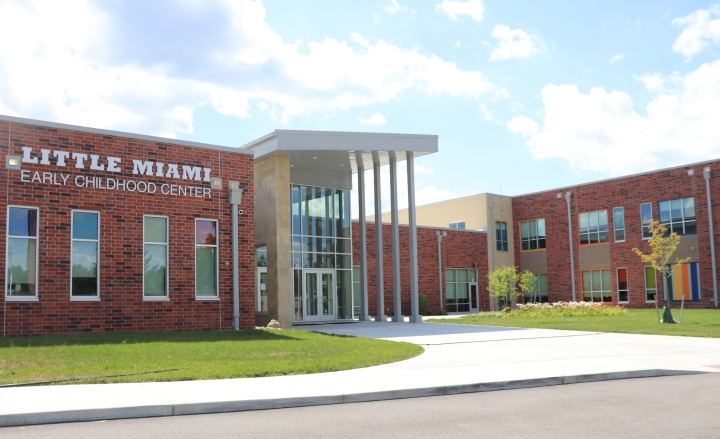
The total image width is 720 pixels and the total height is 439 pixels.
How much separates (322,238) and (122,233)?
1068 centimetres

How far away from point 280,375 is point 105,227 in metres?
10.9

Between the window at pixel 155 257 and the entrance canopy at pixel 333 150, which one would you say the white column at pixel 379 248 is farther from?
the window at pixel 155 257

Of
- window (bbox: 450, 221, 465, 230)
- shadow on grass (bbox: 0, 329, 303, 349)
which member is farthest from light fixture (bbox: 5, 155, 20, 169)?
window (bbox: 450, 221, 465, 230)

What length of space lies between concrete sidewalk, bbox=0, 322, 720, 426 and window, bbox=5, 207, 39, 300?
1009 centimetres

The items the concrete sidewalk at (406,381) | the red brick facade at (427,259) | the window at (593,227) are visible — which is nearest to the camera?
the concrete sidewalk at (406,381)

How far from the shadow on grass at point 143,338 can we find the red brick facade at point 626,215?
27.5m

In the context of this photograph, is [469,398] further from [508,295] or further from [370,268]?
[508,295]

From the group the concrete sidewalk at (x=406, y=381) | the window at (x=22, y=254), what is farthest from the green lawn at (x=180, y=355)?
the window at (x=22, y=254)

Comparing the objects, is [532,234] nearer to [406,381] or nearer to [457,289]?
[457,289]

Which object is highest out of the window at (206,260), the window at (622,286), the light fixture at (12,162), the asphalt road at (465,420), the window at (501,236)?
the light fixture at (12,162)

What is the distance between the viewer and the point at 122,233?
21.2m

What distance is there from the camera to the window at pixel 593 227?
44250mm

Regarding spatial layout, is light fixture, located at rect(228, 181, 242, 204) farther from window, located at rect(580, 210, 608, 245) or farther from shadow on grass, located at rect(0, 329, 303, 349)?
window, located at rect(580, 210, 608, 245)

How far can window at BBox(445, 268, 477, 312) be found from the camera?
4334 centimetres
